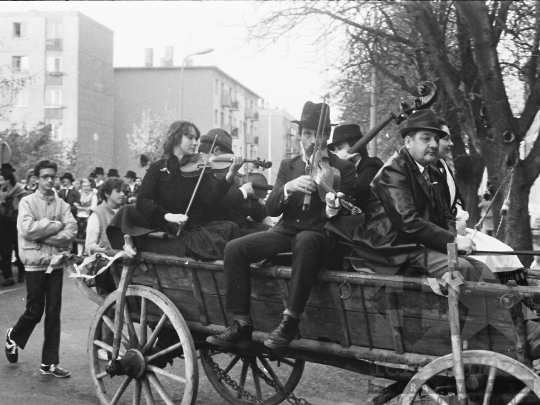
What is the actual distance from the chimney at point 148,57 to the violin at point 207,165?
6721 centimetres

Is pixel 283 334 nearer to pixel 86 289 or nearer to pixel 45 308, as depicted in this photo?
pixel 86 289

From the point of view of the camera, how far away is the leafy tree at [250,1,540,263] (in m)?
8.67

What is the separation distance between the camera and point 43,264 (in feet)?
24.7

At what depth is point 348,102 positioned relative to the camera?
14.1 metres

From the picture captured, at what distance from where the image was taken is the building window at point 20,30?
2076 inches

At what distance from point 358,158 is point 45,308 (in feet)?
11.6

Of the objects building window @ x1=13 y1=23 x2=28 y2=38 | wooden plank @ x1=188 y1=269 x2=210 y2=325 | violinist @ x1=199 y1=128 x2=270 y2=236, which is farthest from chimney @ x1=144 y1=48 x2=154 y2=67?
wooden plank @ x1=188 y1=269 x2=210 y2=325

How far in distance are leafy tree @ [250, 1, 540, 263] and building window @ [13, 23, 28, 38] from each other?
44.1 m

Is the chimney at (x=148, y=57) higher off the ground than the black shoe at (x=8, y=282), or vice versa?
the chimney at (x=148, y=57)

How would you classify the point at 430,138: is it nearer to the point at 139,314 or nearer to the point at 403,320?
the point at 403,320

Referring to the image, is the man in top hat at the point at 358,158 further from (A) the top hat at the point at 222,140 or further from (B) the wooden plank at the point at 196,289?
(B) the wooden plank at the point at 196,289

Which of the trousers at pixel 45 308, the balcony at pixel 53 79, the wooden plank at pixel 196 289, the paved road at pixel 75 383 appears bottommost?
the paved road at pixel 75 383

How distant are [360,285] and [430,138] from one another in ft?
3.32

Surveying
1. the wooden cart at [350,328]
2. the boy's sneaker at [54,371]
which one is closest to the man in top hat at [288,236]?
the wooden cart at [350,328]
